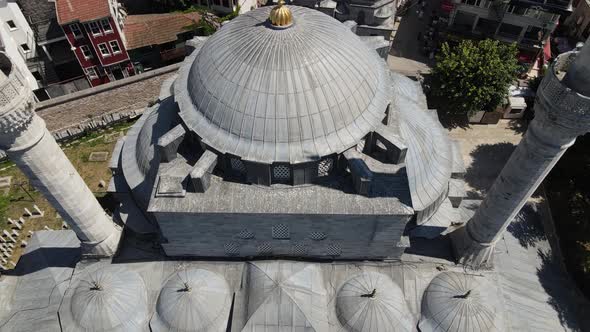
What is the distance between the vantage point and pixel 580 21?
49125 millimetres

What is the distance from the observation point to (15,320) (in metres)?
27.0

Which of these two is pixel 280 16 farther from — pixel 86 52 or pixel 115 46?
pixel 86 52

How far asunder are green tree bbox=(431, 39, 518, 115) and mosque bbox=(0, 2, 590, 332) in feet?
42.6

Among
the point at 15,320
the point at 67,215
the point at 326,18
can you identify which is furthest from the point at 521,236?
the point at 15,320

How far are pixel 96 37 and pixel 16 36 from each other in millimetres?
7214

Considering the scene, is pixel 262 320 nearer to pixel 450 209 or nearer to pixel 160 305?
pixel 160 305

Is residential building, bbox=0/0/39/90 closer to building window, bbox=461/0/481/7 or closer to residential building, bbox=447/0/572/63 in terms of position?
residential building, bbox=447/0/572/63

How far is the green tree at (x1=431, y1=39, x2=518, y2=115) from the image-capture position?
125 feet

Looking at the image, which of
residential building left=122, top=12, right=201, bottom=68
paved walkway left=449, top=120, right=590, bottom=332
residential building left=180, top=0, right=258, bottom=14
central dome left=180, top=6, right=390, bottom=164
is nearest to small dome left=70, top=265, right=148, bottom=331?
central dome left=180, top=6, right=390, bottom=164

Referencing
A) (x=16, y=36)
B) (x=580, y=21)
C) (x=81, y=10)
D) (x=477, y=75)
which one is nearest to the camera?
(x=81, y=10)

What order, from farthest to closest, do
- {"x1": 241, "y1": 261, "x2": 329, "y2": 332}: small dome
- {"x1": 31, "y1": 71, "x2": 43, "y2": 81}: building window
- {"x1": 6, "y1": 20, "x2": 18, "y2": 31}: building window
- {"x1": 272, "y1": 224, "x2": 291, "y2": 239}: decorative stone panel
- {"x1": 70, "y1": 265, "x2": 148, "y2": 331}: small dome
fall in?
1. {"x1": 31, "y1": 71, "x2": 43, "y2": 81}: building window
2. {"x1": 6, "y1": 20, "x2": 18, "y2": 31}: building window
3. {"x1": 272, "y1": 224, "x2": 291, "y2": 239}: decorative stone panel
4. {"x1": 70, "y1": 265, "x2": 148, "y2": 331}: small dome
5. {"x1": 241, "y1": 261, "x2": 329, "y2": 332}: small dome

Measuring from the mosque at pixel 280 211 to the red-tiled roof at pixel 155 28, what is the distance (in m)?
17.5

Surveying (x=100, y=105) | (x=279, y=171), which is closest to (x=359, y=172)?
(x=279, y=171)

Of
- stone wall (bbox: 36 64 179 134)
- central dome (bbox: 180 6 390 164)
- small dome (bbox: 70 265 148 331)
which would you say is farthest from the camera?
stone wall (bbox: 36 64 179 134)
